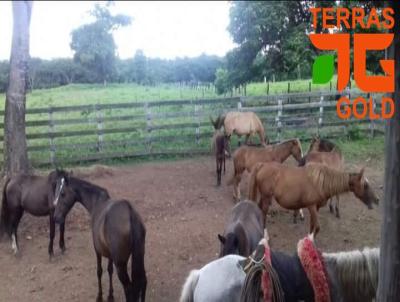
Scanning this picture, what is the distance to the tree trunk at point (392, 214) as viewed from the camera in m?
1.95

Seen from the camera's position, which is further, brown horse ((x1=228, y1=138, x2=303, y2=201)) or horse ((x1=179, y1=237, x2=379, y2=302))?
brown horse ((x1=228, y1=138, x2=303, y2=201))

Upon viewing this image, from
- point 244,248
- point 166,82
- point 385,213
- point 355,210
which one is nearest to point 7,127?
point 244,248

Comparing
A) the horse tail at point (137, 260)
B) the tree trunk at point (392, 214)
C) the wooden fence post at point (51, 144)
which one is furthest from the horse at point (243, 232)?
the wooden fence post at point (51, 144)

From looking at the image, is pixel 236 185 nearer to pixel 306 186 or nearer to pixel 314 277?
pixel 306 186

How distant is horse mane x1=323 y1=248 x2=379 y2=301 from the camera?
123 inches

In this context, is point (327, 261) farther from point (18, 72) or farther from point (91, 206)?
point (18, 72)

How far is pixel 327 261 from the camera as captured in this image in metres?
3.21

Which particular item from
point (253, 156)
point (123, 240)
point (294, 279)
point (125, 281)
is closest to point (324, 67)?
point (294, 279)

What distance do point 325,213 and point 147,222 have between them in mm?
3262

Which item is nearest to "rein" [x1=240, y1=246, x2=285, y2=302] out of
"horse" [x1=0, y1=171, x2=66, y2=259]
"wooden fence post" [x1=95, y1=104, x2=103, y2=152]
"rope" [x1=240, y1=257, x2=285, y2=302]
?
"rope" [x1=240, y1=257, x2=285, y2=302]

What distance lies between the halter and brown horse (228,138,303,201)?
5203 mm

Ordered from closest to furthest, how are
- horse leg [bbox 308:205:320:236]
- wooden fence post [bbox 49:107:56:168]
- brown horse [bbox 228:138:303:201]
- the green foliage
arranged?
horse leg [bbox 308:205:320:236]
brown horse [bbox 228:138:303:201]
wooden fence post [bbox 49:107:56:168]
the green foliage

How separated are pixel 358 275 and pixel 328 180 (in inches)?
123

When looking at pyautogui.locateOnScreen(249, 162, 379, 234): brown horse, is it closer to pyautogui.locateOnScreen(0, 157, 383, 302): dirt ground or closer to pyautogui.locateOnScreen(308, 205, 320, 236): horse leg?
pyautogui.locateOnScreen(308, 205, 320, 236): horse leg
